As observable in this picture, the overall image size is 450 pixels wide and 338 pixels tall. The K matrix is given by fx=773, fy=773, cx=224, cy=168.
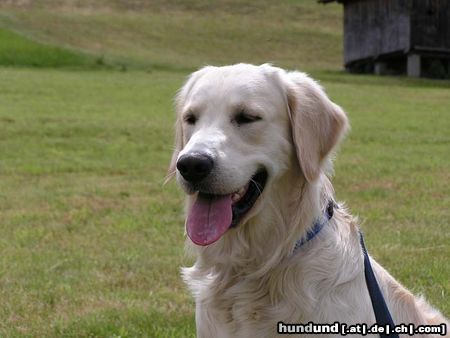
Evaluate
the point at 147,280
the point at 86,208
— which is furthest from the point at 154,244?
the point at 86,208

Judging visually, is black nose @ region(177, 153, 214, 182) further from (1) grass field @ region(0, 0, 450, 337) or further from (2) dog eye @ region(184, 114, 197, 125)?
(1) grass field @ region(0, 0, 450, 337)

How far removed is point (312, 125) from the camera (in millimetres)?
3721

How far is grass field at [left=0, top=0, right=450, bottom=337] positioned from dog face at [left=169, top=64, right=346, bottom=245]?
5.29ft

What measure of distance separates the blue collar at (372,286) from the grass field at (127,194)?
1591 millimetres

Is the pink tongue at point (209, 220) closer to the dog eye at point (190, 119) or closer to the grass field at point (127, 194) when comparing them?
the dog eye at point (190, 119)

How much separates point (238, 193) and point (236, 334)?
0.65 meters

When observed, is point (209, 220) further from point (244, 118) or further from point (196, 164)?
point (244, 118)

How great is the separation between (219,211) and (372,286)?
81 centimetres

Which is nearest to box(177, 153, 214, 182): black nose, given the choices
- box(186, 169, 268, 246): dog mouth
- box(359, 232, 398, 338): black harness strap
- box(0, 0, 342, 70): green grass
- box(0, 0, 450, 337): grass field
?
box(186, 169, 268, 246): dog mouth

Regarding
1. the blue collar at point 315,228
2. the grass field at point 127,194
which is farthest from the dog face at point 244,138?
the grass field at point 127,194

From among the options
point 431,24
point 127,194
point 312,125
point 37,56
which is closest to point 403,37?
point 431,24

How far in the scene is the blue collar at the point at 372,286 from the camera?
358 cm

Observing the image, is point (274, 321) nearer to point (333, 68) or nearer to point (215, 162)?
point (215, 162)

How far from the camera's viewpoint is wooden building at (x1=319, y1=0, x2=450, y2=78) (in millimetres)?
36812
